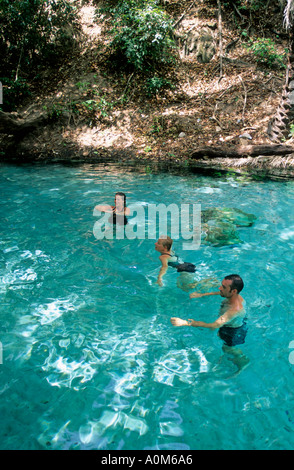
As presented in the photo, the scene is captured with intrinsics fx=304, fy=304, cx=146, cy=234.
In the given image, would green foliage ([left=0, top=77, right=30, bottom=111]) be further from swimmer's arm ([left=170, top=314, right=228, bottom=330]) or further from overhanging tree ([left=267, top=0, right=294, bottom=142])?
swimmer's arm ([left=170, top=314, right=228, bottom=330])

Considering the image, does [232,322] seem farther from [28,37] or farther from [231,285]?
[28,37]

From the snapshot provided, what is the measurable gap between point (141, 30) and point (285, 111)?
645 centimetres

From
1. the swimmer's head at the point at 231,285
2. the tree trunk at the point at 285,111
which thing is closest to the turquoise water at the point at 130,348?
the swimmer's head at the point at 231,285

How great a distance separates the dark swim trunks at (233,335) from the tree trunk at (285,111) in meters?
9.02

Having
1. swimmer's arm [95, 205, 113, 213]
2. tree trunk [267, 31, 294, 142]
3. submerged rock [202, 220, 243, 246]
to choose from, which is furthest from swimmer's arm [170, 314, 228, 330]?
tree trunk [267, 31, 294, 142]

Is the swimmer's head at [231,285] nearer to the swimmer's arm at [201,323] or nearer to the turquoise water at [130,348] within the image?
the swimmer's arm at [201,323]

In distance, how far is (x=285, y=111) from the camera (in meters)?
10.0

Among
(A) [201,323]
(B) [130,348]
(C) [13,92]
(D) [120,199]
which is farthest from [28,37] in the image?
(A) [201,323]

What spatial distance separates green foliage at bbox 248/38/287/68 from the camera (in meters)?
12.9

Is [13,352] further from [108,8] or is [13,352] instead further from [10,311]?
[108,8]

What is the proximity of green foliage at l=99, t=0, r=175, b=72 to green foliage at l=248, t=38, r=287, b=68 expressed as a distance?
362 centimetres

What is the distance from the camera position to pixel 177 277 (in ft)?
15.2

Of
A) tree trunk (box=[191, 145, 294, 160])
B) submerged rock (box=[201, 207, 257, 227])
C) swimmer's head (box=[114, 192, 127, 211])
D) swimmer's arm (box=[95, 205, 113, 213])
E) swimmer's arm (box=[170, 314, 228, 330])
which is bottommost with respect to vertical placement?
swimmer's arm (box=[170, 314, 228, 330])

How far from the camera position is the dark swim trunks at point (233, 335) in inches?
126
